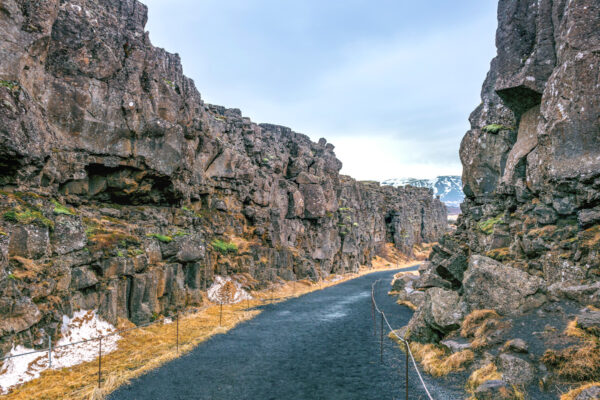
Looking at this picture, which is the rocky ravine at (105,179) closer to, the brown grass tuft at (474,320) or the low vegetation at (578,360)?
the brown grass tuft at (474,320)

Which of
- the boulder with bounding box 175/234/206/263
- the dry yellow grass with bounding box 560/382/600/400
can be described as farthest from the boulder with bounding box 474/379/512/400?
the boulder with bounding box 175/234/206/263

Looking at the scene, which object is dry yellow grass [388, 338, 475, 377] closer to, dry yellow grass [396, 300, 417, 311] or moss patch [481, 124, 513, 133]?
dry yellow grass [396, 300, 417, 311]

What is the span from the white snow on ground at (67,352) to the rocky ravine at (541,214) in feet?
48.1

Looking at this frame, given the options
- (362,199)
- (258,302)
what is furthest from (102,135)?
(362,199)

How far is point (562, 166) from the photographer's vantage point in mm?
13992

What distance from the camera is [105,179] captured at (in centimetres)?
2088

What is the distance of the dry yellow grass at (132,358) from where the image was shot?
35.4ft

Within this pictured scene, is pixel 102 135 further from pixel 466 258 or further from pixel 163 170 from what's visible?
pixel 466 258

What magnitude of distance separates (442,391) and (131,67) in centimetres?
2398

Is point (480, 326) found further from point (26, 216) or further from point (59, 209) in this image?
point (59, 209)

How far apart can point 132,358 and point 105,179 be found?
1168cm

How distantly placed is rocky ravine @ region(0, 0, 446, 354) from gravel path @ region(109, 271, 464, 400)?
5069 millimetres

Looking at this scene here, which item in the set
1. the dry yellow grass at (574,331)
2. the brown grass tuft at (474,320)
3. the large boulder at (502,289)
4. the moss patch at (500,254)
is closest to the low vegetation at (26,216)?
the brown grass tuft at (474,320)

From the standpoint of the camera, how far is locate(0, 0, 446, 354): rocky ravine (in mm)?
13586
